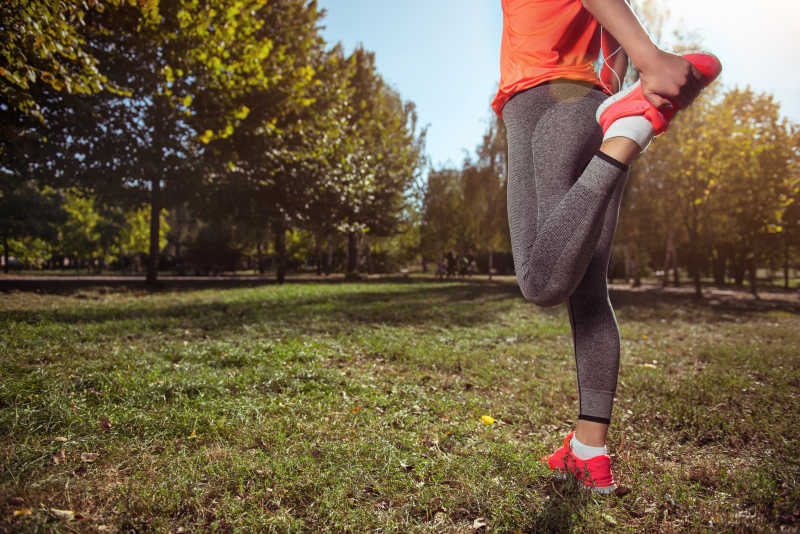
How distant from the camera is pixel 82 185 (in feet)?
39.2

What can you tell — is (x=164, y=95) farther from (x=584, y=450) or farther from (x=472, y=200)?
(x=472, y=200)

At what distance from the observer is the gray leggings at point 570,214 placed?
1.38 m

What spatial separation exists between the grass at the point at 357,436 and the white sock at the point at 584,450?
18 centimetres

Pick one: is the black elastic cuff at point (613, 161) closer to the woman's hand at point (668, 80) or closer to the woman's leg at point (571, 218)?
the woman's leg at point (571, 218)

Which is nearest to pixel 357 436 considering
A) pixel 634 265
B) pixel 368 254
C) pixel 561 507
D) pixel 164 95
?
pixel 561 507

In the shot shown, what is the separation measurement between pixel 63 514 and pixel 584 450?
200 centimetres

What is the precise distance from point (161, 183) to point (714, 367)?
1584cm

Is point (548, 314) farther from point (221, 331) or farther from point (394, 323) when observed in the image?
point (221, 331)

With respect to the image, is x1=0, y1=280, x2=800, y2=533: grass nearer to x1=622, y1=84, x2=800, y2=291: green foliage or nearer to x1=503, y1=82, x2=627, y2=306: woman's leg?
x1=503, y1=82, x2=627, y2=306: woman's leg

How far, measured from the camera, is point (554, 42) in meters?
1.59

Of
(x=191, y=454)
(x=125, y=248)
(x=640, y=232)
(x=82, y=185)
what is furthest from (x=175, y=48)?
(x=125, y=248)

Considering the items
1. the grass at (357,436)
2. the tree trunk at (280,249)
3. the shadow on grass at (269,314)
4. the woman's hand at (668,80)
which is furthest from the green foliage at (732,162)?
the tree trunk at (280,249)

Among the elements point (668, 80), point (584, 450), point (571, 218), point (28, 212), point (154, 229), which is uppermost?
point (28, 212)

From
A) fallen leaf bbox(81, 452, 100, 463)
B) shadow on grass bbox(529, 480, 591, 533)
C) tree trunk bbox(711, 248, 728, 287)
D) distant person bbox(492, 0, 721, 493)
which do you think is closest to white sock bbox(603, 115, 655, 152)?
distant person bbox(492, 0, 721, 493)
